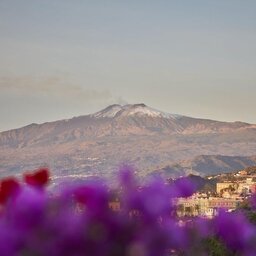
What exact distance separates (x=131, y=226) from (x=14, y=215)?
267 millimetres

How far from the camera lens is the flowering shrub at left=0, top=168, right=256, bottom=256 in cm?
133

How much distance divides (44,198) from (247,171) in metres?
170

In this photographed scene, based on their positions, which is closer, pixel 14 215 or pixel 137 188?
pixel 14 215

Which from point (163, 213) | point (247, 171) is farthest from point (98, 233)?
point (247, 171)

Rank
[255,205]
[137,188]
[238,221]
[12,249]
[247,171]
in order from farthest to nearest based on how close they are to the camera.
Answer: [247,171], [255,205], [238,221], [137,188], [12,249]

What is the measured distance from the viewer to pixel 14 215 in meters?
1.36

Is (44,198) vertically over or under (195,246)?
over

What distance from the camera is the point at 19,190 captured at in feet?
4.93

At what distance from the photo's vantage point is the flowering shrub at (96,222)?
1.33 metres

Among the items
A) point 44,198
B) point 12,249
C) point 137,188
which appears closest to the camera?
point 12,249

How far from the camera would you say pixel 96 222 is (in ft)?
4.70

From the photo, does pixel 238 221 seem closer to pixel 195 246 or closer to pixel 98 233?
pixel 195 246

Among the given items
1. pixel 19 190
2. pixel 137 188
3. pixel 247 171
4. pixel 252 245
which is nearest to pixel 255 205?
pixel 252 245

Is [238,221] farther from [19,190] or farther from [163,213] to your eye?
[19,190]
